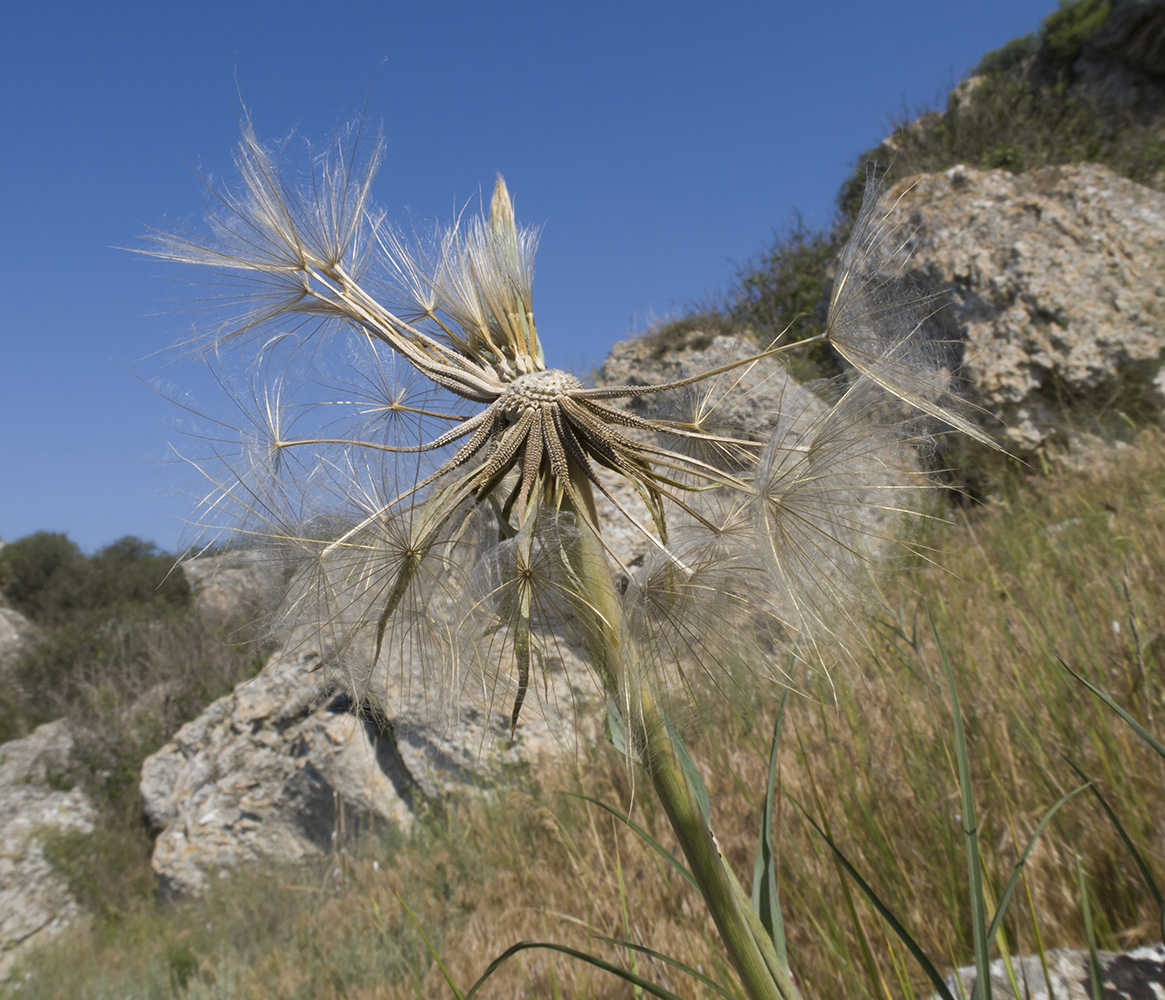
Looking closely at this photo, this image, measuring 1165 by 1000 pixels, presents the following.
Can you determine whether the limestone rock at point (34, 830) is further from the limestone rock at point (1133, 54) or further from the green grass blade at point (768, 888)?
the limestone rock at point (1133, 54)

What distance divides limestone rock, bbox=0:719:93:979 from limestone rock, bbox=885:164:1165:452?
464 inches

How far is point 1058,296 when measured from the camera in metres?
6.31

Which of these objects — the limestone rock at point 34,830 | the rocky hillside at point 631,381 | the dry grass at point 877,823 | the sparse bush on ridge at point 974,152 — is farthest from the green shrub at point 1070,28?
the limestone rock at point 34,830

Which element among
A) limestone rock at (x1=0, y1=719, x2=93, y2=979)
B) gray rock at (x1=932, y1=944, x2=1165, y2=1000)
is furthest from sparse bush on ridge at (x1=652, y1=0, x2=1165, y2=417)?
limestone rock at (x1=0, y1=719, x2=93, y2=979)

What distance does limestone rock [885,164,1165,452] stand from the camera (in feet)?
20.1

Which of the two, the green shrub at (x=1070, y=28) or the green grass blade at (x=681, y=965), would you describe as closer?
the green grass blade at (x=681, y=965)

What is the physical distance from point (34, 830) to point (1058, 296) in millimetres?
13680

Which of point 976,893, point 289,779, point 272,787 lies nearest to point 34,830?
point 272,787

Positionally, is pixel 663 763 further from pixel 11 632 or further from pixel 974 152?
pixel 11 632

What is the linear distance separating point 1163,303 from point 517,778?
6917 millimetres

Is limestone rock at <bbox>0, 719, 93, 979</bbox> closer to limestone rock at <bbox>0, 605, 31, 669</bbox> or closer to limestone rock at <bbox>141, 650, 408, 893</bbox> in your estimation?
limestone rock at <bbox>141, 650, 408, 893</bbox>

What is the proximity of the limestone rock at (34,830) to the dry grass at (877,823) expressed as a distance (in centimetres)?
411

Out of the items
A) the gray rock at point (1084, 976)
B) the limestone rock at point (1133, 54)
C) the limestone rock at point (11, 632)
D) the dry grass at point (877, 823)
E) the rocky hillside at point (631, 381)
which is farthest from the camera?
the limestone rock at point (1133, 54)

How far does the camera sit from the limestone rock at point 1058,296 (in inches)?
241
